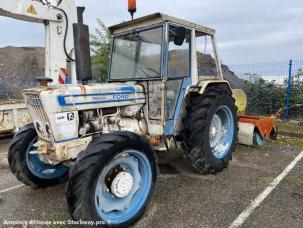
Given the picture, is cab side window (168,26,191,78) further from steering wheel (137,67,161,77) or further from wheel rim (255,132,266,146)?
wheel rim (255,132,266,146)

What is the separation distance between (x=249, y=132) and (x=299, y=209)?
264 centimetres

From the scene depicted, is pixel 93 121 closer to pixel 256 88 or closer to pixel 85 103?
pixel 85 103

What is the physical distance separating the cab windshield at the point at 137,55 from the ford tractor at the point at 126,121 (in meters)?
0.01

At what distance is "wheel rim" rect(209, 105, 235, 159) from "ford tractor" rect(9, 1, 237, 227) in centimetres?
2

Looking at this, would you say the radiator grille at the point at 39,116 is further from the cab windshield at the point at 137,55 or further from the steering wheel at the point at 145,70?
the steering wheel at the point at 145,70

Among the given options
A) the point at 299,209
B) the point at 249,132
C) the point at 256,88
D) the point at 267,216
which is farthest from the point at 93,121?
the point at 256,88

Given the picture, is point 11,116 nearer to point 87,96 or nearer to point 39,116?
point 39,116

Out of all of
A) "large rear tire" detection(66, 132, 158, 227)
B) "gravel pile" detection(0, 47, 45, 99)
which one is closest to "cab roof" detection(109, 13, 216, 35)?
"large rear tire" detection(66, 132, 158, 227)

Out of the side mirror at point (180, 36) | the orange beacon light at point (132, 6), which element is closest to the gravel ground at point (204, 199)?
the side mirror at point (180, 36)

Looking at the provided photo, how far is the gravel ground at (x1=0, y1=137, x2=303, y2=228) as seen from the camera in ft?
11.5

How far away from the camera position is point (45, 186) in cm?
446

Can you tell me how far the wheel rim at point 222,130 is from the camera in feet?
17.2

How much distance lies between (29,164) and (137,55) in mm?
2117

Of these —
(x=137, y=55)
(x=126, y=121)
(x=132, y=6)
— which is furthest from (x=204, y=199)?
(x=132, y=6)
